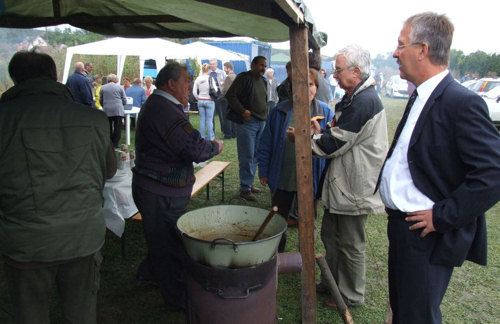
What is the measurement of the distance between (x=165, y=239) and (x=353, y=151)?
1552mm

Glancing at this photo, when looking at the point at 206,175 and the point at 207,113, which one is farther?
the point at 207,113

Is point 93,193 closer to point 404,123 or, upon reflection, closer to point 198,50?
point 404,123

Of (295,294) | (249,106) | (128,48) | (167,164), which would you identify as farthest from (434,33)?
(128,48)

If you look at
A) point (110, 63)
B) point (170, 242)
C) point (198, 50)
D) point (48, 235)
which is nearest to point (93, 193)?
point (48, 235)

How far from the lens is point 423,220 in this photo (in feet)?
5.65

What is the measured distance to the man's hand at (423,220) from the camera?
1.70 metres

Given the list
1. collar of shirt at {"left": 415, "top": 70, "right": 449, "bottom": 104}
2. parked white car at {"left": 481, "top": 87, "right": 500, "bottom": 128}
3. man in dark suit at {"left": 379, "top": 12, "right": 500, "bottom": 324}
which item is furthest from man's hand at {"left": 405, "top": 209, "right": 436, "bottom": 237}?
parked white car at {"left": 481, "top": 87, "right": 500, "bottom": 128}

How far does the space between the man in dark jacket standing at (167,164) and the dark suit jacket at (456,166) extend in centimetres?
153

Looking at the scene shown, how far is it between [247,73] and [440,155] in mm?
4047

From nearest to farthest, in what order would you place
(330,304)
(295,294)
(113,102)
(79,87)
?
(330,304) < (295,294) < (79,87) < (113,102)

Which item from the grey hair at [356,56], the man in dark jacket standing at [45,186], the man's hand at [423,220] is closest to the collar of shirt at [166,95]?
the man in dark jacket standing at [45,186]

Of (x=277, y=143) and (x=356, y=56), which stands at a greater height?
(x=356, y=56)

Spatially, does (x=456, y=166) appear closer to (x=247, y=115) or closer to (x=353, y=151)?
(x=353, y=151)

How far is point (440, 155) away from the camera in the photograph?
170cm
